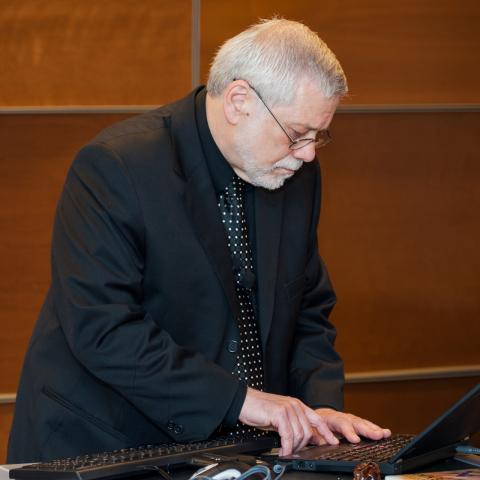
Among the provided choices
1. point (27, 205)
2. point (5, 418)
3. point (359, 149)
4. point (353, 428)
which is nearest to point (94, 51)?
point (27, 205)

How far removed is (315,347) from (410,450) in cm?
75

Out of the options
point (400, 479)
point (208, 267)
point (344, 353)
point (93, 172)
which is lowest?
point (344, 353)

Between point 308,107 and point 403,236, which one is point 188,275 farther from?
point 403,236

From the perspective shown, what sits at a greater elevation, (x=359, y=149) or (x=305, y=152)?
(x=305, y=152)

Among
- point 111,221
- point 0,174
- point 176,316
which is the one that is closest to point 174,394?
point 176,316

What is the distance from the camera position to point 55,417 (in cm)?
238

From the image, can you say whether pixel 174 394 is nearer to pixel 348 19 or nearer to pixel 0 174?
pixel 0 174

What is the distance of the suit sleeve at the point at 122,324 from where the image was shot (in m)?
2.27

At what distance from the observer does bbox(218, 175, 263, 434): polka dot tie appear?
2492 millimetres

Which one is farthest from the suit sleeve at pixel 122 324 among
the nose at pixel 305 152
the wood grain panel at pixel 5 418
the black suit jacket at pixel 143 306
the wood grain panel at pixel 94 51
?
the wood grain panel at pixel 5 418

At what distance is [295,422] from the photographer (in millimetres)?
2221

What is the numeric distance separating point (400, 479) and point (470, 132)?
2948 mm

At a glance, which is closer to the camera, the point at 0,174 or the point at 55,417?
the point at 55,417

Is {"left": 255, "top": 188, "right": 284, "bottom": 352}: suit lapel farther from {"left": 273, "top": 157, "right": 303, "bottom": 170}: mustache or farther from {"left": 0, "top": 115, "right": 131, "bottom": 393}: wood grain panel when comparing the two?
{"left": 0, "top": 115, "right": 131, "bottom": 393}: wood grain panel
